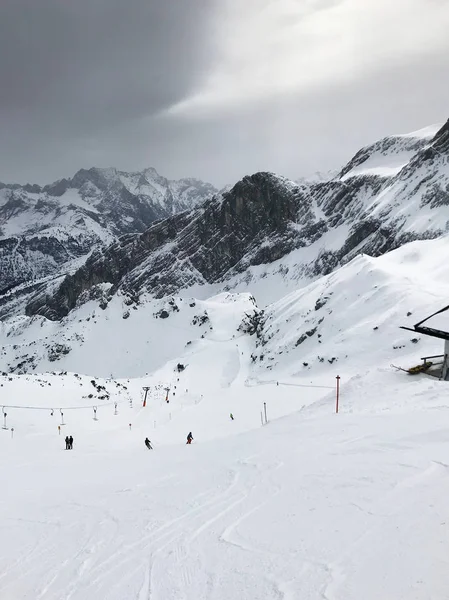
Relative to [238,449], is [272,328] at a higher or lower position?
higher

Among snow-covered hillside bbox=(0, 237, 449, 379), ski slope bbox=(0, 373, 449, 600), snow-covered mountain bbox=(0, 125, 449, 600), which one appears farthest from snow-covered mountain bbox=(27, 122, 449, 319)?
ski slope bbox=(0, 373, 449, 600)

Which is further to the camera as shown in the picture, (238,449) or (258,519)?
(238,449)

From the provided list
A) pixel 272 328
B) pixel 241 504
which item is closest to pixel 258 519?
pixel 241 504

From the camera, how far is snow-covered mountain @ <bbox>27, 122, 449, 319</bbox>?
4726 inches

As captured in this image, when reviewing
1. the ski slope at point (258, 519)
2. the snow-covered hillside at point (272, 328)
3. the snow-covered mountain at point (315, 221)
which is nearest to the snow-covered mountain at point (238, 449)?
the ski slope at point (258, 519)

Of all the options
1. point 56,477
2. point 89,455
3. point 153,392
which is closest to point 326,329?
point 153,392

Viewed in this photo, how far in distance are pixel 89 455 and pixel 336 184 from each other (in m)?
159

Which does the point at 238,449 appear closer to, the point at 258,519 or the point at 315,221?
the point at 258,519

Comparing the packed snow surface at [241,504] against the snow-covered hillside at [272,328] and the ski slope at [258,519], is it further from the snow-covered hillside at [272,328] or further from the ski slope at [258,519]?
the snow-covered hillside at [272,328]

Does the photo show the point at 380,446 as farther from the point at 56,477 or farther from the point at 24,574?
the point at 56,477

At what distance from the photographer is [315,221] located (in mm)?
163375

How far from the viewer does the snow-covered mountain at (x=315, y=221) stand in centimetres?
12004

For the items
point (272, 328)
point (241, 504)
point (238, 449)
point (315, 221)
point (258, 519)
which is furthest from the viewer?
point (315, 221)

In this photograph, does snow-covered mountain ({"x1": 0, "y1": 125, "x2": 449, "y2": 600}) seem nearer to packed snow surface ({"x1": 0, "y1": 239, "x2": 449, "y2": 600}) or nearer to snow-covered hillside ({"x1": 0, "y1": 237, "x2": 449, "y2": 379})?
packed snow surface ({"x1": 0, "y1": 239, "x2": 449, "y2": 600})
